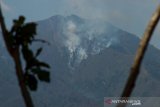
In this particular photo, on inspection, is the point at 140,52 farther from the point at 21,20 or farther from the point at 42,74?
the point at 21,20

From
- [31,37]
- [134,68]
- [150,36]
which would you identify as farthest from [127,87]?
[31,37]

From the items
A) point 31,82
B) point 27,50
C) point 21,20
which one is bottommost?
point 31,82

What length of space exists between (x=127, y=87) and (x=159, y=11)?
39.4 inches

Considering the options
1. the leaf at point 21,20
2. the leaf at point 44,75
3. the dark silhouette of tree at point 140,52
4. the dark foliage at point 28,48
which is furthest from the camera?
the leaf at point 21,20

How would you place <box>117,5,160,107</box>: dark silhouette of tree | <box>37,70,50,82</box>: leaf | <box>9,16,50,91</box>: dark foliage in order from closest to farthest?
1. <box>117,5,160,107</box>: dark silhouette of tree
2. <box>37,70,50,82</box>: leaf
3. <box>9,16,50,91</box>: dark foliage

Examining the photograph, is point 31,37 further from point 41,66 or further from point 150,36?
point 150,36

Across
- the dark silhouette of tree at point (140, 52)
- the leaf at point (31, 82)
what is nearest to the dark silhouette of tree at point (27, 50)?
the leaf at point (31, 82)

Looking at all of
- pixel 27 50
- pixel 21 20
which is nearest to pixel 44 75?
pixel 27 50

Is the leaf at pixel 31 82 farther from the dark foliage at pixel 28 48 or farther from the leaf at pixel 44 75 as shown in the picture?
the leaf at pixel 44 75

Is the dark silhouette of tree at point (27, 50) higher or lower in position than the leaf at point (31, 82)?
higher

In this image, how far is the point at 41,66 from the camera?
7043 mm

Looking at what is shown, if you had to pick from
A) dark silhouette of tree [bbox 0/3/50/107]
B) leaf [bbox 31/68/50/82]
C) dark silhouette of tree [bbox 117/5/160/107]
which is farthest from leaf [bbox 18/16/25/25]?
dark silhouette of tree [bbox 117/5/160/107]

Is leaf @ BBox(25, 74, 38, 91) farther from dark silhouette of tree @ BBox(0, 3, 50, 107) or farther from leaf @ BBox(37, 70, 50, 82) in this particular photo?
leaf @ BBox(37, 70, 50, 82)

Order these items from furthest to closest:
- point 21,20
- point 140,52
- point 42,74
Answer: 1. point 21,20
2. point 42,74
3. point 140,52
